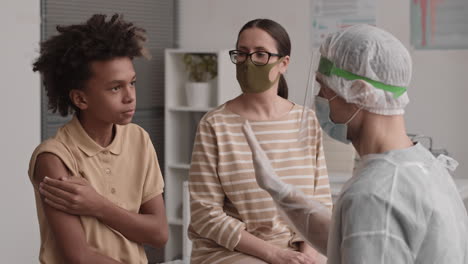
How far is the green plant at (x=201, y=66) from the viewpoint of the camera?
448cm

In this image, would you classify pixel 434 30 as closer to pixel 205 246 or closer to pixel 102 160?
pixel 205 246

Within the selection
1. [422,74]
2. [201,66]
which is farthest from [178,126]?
[422,74]

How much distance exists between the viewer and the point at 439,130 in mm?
3914

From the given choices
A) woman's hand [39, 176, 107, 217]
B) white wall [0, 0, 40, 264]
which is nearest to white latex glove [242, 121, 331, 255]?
woman's hand [39, 176, 107, 217]

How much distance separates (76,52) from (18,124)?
195cm

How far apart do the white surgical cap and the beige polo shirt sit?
644 millimetres

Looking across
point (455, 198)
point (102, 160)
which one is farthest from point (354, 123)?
point (102, 160)

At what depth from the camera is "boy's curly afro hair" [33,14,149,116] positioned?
1.79 meters

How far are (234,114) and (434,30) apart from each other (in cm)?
198

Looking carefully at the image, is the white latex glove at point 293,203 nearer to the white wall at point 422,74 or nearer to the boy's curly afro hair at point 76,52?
the boy's curly afro hair at point 76,52

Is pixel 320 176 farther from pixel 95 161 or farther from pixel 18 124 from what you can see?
Answer: pixel 18 124

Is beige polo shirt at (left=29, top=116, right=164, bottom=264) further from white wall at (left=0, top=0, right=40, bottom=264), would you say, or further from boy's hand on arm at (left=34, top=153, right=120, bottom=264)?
white wall at (left=0, top=0, right=40, bottom=264)

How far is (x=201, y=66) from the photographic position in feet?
14.8

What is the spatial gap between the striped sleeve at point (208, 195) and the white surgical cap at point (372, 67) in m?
0.82
